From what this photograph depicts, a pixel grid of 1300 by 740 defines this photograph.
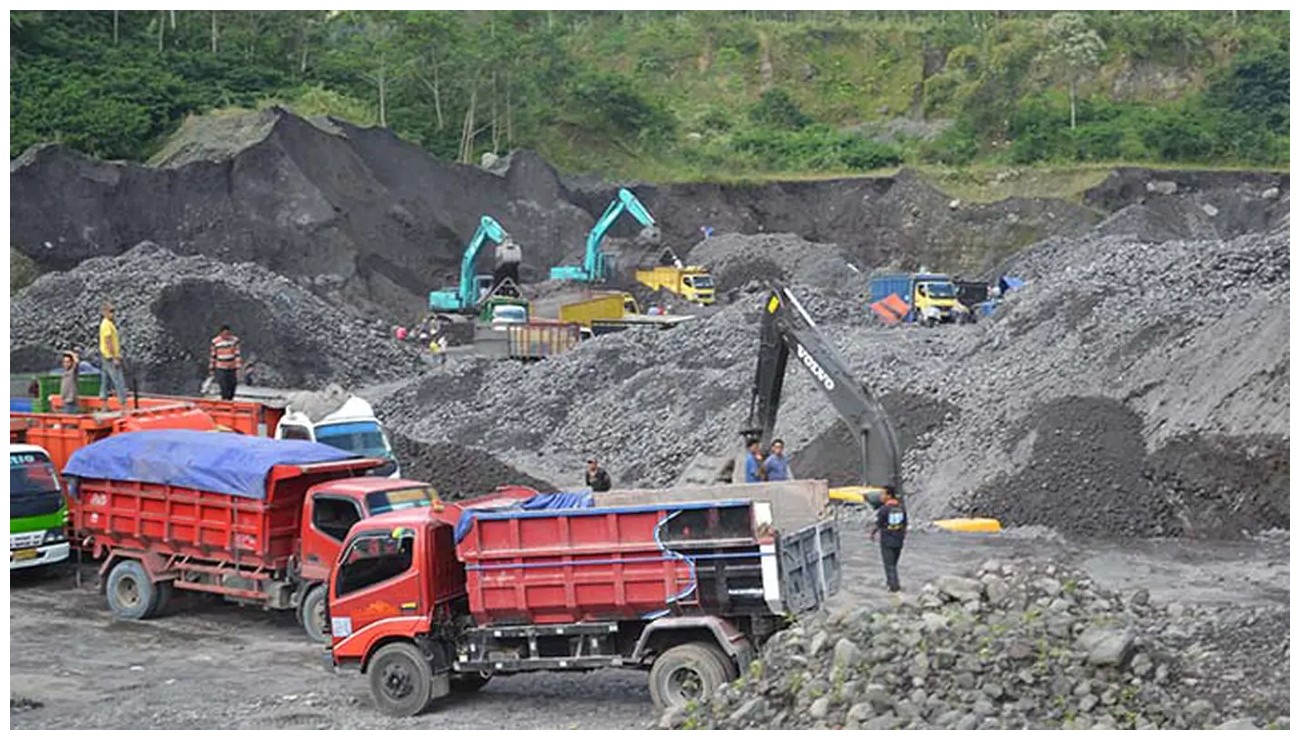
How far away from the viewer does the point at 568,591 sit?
38.6ft

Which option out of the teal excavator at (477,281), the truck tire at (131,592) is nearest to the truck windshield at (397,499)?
the truck tire at (131,592)

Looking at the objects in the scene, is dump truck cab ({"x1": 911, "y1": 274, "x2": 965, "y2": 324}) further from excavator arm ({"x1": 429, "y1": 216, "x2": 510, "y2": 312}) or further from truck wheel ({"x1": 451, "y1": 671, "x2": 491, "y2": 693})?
truck wheel ({"x1": 451, "y1": 671, "x2": 491, "y2": 693})

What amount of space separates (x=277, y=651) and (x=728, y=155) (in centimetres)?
5801

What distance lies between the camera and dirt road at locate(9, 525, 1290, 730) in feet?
40.2

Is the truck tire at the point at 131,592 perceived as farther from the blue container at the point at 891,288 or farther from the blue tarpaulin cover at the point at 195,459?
the blue container at the point at 891,288

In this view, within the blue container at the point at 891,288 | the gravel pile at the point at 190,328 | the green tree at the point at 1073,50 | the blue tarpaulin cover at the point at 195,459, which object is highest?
the green tree at the point at 1073,50

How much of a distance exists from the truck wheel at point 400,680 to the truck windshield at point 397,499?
2.30 m

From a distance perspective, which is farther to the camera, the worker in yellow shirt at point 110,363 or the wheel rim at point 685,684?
the worker in yellow shirt at point 110,363

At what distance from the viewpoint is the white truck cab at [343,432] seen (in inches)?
749

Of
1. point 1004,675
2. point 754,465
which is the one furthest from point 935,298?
point 1004,675

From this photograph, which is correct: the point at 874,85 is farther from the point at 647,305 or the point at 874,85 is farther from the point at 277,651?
the point at 277,651

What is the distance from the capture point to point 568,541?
11766mm

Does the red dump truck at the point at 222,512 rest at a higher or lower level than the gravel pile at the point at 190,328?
lower

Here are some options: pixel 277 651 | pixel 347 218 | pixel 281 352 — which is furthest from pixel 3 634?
pixel 347 218
